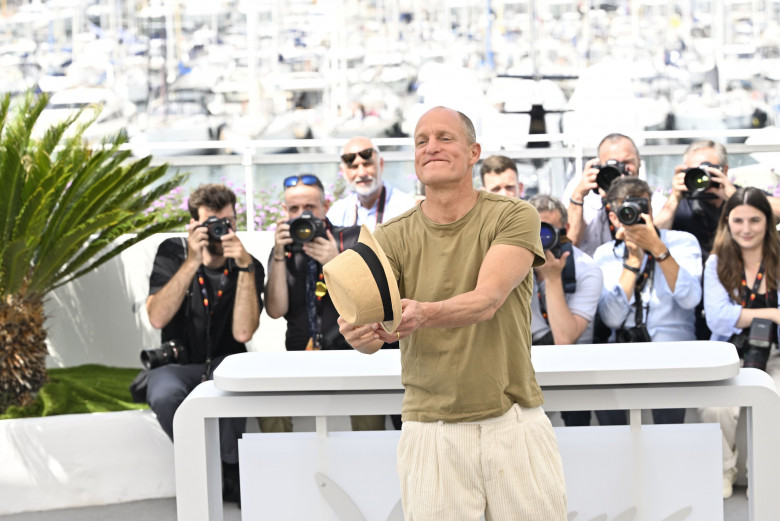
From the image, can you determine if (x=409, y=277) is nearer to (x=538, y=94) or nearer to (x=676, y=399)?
(x=676, y=399)

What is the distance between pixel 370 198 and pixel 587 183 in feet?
3.69

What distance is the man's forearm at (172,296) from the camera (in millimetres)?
4965

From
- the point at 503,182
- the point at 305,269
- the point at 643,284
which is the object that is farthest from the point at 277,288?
the point at 643,284

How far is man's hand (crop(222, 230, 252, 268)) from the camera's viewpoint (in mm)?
4910

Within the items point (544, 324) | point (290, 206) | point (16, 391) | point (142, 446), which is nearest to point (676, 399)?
point (544, 324)

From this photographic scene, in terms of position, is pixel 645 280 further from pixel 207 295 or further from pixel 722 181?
pixel 207 295

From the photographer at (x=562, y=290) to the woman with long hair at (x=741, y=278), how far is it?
55 centimetres

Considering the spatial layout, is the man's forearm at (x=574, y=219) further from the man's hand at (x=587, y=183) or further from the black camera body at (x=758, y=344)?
the black camera body at (x=758, y=344)

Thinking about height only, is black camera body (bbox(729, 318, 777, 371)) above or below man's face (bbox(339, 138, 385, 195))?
below

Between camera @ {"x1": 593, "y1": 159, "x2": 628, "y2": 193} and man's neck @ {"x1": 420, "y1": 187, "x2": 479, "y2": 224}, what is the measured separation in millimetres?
2739

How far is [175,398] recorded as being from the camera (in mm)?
4746

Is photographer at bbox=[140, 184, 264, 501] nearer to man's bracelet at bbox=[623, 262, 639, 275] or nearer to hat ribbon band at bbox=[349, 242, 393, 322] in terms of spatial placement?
man's bracelet at bbox=[623, 262, 639, 275]

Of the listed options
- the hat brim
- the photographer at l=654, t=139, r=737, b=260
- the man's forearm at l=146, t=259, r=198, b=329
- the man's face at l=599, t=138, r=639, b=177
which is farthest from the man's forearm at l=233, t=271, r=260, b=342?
the hat brim

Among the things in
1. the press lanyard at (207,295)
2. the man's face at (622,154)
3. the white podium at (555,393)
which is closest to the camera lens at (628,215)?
the man's face at (622,154)
